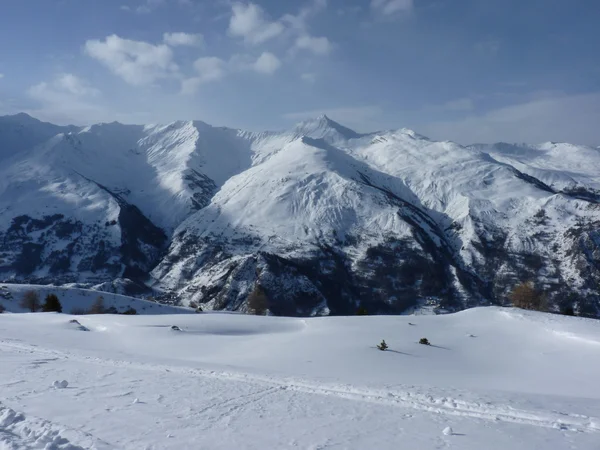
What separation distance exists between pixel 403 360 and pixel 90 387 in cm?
1722

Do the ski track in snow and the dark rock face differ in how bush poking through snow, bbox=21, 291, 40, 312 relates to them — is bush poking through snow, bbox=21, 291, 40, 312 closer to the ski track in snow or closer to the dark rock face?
the ski track in snow

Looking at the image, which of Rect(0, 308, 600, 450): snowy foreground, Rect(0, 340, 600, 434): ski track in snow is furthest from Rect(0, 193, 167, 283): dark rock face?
Rect(0, 340, 600, 434): ski track in snow

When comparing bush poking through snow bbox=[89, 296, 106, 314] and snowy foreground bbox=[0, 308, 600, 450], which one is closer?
snowy foreground bbox=[0, 308, 600, 450]

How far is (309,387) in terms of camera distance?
19.1 meters

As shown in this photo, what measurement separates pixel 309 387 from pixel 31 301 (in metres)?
73.4

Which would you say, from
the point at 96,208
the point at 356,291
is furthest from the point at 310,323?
the point at 96,208

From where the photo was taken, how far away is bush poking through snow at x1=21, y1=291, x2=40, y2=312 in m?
77.3

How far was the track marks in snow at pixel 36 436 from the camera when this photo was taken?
11038 mm

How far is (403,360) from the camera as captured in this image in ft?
90.8

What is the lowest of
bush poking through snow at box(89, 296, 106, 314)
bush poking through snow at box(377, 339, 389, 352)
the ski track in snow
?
bush poking through snow at box(89, 296, 106, 314)

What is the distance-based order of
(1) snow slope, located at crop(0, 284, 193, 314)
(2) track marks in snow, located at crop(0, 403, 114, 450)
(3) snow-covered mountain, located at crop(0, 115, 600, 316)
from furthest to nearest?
(3) snow-covered mountain, located at crop(0, 115, 600, 316)
(1) snow slope, located at crop(0, 284, 193, 314)
(2) track marks in snow, located at crop(0, 403, 114, 450)

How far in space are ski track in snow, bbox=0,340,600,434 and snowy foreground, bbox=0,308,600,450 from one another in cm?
9

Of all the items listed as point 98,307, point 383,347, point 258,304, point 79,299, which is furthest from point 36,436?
point 258,304

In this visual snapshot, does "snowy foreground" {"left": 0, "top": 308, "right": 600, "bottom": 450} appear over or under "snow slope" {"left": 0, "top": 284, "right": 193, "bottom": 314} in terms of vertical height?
over
